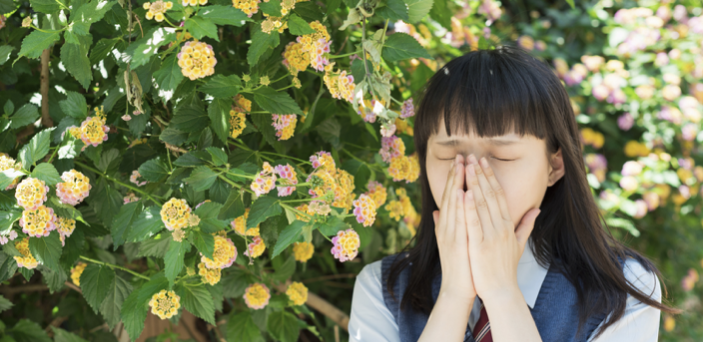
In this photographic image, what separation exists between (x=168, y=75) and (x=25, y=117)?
0.34m

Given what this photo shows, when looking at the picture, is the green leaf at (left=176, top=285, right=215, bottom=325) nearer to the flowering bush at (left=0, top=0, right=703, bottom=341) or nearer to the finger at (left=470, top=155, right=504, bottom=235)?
the flowering bush at (left=0, top=0, right=703, bottom=341)

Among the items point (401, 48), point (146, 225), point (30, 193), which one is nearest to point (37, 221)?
point (30, 193)

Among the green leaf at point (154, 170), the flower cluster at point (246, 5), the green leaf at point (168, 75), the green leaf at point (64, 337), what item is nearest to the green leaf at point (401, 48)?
the flower cluster at point (246, 5)

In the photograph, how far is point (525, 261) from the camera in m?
1.17

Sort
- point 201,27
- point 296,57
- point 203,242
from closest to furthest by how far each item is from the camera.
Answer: point 201,27 < point 203,242 < point 296,57

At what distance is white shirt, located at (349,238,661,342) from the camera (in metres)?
1.03

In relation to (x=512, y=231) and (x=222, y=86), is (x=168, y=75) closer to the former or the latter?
(x=222, y=86)

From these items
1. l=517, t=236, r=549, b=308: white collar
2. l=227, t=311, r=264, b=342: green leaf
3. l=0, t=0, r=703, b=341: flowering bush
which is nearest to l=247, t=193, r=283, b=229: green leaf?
l=0, t=0, r=703, b=341: flowering bush

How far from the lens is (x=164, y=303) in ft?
3.12

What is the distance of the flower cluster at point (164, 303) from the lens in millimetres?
945

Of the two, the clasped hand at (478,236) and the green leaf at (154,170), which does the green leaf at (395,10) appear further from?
the green leaf at (154,170)

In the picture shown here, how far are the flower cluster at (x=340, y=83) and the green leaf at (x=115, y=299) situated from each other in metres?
0.58

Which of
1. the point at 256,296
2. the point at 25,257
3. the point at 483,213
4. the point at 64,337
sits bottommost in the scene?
the point at 64,337

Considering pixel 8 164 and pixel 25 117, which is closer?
pixel 8 164
